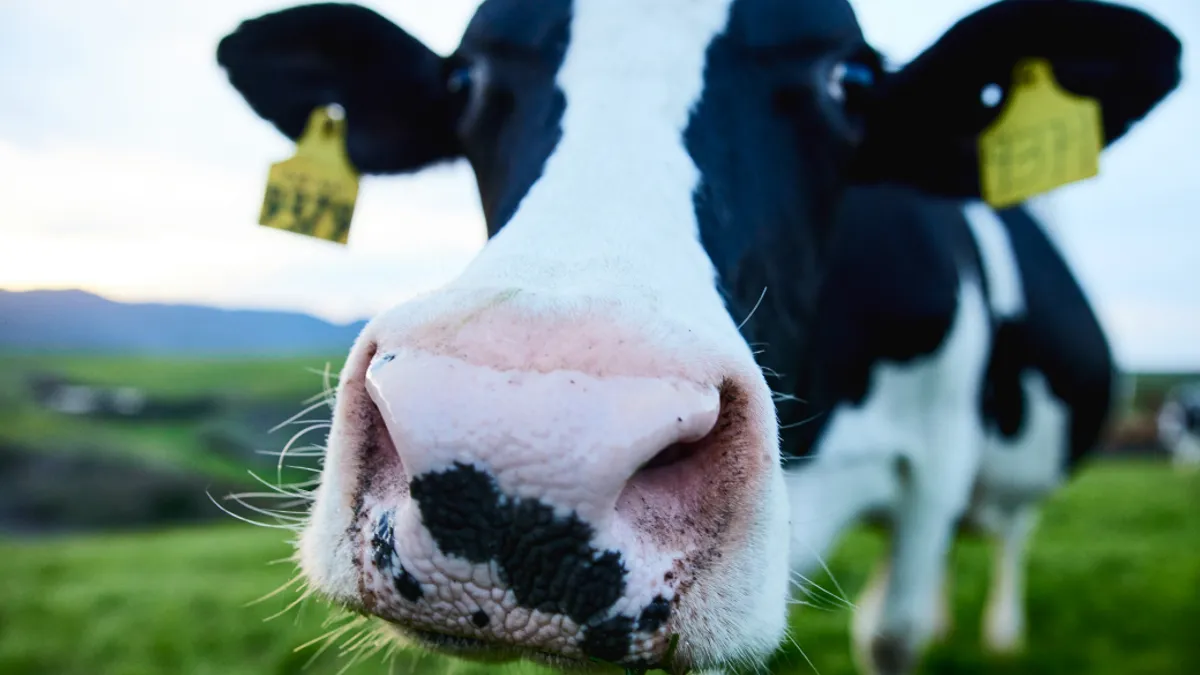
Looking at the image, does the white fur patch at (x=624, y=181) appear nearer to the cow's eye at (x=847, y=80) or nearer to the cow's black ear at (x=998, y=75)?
the cow's eye at (x=847, y=80)

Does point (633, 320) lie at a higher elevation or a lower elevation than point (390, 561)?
higher

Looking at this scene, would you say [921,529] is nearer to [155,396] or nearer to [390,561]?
[390,561]

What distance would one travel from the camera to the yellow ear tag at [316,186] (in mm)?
2389

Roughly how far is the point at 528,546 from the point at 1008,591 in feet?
13.1

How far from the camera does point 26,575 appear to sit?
20.2 ft

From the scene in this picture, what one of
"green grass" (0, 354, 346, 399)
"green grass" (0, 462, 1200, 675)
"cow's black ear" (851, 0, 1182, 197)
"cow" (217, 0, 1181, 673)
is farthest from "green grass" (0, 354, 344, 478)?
"cow" (217, 0, 1181, 673)

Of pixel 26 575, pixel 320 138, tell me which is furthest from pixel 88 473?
pixel 320 138

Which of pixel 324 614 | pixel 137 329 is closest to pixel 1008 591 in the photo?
pixel 324 614

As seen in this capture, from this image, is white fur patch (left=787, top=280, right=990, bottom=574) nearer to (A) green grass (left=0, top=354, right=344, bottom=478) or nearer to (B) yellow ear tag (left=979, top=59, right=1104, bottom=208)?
(B) yellow ear tag (left=979, top=59, right=1104, bottom=208)

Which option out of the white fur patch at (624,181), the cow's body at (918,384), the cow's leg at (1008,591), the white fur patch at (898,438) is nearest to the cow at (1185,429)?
the cow's leg at (1008,591)

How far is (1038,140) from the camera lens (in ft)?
6.63

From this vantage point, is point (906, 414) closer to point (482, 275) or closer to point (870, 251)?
point (870, 251)

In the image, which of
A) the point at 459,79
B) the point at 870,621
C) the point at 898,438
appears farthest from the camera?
the point at 870,621

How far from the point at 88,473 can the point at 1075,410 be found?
17.7 meters
